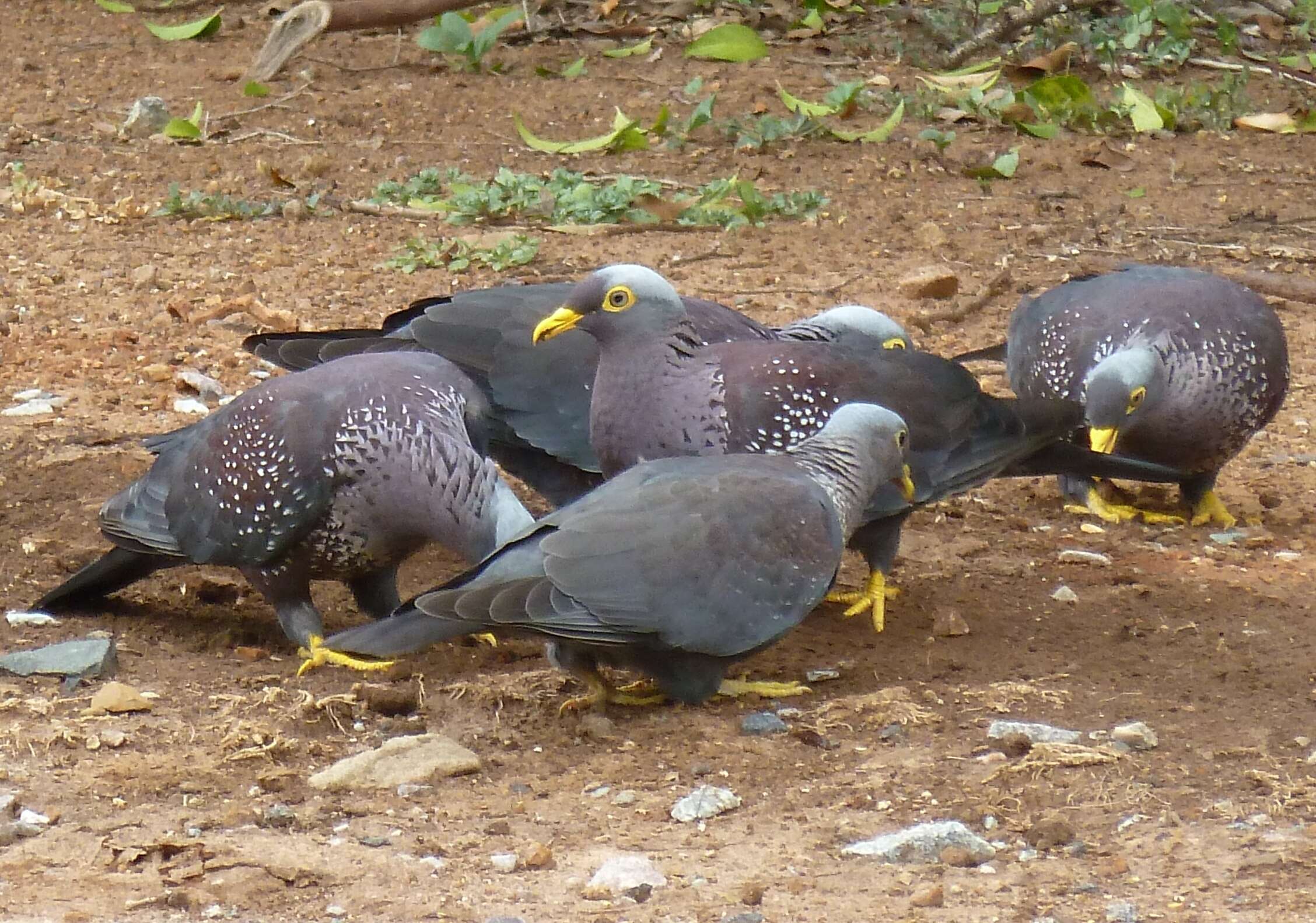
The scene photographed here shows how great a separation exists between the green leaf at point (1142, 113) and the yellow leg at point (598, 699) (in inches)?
232

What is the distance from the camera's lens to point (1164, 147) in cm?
867

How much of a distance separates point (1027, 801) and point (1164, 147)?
6.16m

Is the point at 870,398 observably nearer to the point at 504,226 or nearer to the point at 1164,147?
the point at 504,226

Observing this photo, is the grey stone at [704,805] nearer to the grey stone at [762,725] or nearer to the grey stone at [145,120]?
the grey stone at [762,725]

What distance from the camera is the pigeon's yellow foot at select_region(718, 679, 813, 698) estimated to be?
13.2ft

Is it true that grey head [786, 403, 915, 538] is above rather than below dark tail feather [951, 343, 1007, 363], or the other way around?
above

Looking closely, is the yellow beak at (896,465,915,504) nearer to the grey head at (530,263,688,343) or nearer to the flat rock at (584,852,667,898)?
the grey head at (530,263,688,343)

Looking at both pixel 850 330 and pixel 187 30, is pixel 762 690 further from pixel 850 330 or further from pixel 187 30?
pixel 187 30

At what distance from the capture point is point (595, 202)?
7605mm

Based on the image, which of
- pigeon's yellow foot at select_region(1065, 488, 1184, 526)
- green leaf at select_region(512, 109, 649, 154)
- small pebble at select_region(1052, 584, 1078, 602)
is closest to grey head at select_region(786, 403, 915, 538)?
small pebble at select_region(1052, 584, 1078, 602)

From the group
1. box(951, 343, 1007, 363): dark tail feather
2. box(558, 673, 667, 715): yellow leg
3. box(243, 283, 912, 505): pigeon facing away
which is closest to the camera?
box(558, 673, 667, 715): yellow leg

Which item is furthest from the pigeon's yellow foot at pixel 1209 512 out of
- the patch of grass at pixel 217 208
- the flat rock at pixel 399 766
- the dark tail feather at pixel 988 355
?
the patch of grass at pixel 217 208

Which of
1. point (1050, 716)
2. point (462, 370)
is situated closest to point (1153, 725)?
point (1050, 716)

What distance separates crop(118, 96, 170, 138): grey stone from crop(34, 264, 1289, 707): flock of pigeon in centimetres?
435
